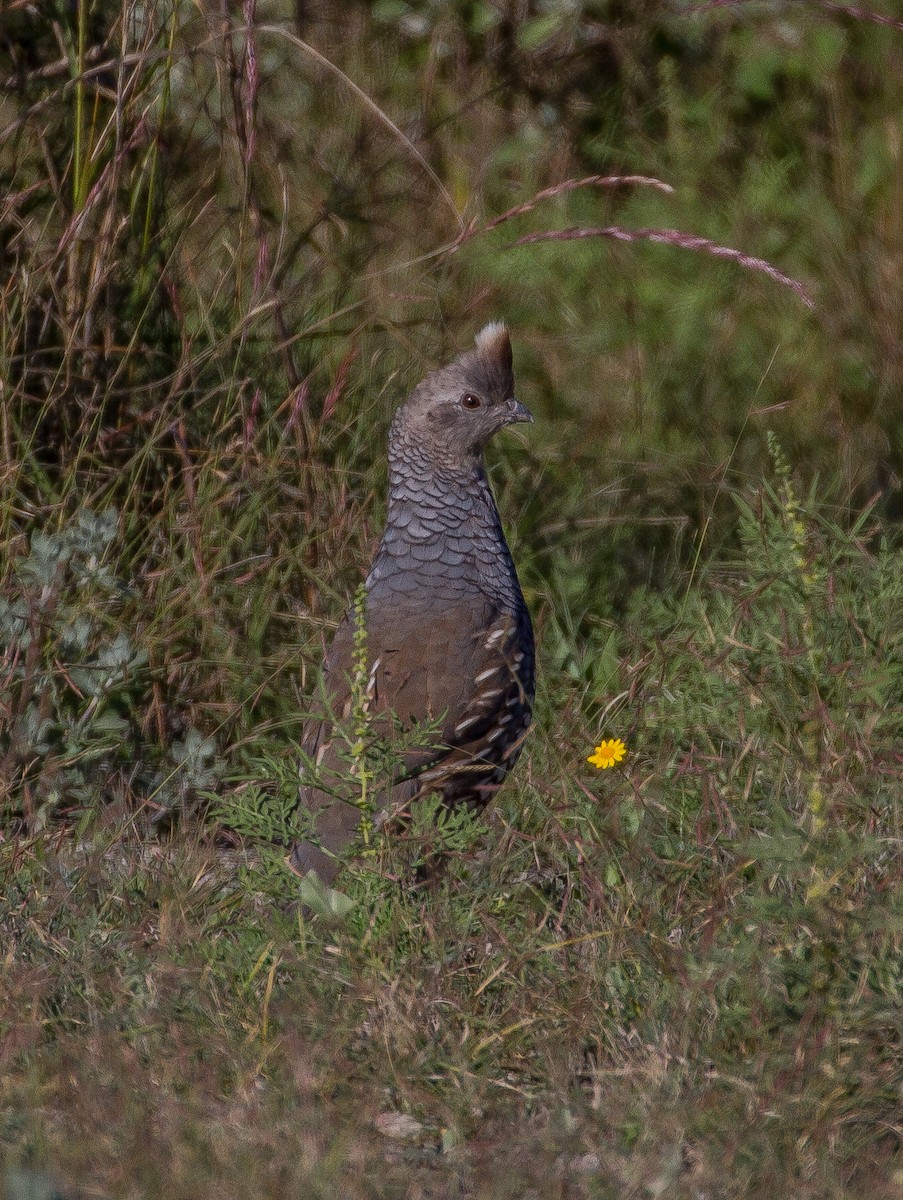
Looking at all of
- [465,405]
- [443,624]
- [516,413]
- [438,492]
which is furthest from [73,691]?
[516,413]

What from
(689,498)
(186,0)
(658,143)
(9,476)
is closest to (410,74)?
(658,143)

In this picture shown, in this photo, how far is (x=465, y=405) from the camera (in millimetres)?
4613

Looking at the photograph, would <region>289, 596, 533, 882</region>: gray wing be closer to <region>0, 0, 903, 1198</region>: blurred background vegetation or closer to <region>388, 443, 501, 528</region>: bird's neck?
<region>0, 0, 903, 1198</region>: blurred background vegetation

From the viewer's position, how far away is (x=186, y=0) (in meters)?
4.93

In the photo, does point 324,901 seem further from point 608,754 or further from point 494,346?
point 494,346

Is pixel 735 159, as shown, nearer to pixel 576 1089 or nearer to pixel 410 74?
pixel 410 74

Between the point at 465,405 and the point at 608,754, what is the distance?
4.41 feet

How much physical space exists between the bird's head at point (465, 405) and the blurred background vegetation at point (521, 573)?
12.4 inches

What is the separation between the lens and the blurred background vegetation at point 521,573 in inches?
109

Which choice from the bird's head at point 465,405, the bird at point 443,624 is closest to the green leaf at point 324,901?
the bird at point 443,624

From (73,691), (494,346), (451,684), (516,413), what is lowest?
(73,691)

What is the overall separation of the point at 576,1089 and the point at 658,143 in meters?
5.03

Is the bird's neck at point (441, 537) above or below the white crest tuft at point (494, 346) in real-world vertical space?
below

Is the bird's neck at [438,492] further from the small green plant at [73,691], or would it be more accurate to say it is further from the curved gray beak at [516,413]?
the small green plant at [73,691]
